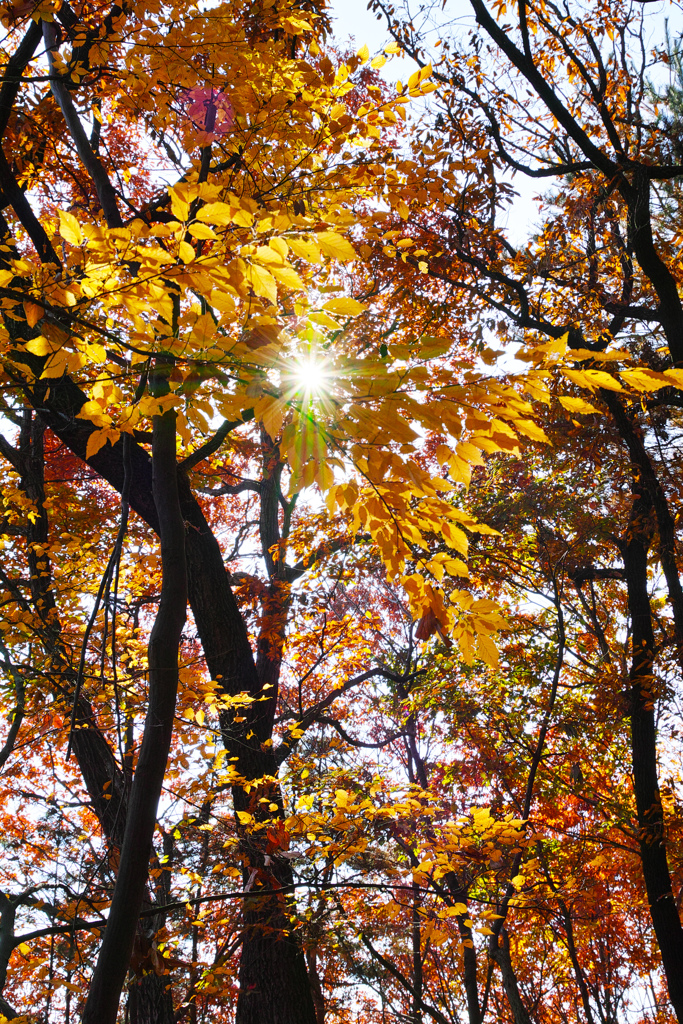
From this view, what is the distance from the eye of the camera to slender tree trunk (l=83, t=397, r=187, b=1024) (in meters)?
1.26

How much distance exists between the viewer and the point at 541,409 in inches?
287

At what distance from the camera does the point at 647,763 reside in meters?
6.56

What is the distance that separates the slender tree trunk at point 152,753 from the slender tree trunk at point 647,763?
565cm

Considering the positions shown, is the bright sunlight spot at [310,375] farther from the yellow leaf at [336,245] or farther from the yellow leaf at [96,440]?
the yellow leaf at [96,440]

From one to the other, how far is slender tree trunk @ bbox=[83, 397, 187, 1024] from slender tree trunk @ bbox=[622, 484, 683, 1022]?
5649mm

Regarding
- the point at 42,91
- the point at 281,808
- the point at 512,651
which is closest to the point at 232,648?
the point at 281,808

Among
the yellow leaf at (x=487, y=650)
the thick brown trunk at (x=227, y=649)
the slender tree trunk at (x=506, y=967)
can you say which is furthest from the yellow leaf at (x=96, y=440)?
the slender tree trunk at (x=506, y=967)

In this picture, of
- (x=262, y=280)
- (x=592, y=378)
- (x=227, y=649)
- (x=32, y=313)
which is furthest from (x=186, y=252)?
(x=227, y=649)

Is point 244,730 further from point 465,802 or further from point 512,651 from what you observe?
point 465,802

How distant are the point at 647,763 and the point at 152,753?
22.3ft

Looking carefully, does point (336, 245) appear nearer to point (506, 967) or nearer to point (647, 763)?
point (647, 763)

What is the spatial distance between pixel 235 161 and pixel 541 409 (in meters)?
5.31

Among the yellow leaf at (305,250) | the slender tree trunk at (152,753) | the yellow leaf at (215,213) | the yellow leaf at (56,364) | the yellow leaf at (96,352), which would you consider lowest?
the slender tree trunk at (152,753)

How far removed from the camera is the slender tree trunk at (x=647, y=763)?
5699 mm
